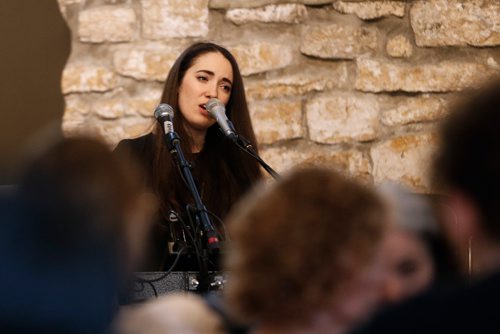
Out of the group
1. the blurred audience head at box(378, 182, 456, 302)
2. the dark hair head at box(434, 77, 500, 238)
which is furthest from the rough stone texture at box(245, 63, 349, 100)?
the dark hair head at box(434, 77, 500, 238)

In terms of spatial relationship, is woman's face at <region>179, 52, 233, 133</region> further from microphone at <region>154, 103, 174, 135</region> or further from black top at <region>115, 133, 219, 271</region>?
microphone at <region>154, 103, 174, 135</region>

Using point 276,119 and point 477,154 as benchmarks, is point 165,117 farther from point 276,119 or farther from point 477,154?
point 477,154

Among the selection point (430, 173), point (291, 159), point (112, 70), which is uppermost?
point (430, 173)

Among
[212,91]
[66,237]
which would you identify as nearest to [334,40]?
[212,91]

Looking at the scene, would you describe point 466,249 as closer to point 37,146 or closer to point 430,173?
point 430,173

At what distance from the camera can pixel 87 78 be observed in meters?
4.58

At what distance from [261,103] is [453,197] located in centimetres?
317

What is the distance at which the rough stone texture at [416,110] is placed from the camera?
4.66 metres

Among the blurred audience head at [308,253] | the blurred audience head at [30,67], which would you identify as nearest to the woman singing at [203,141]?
the blurred audience head at [30,67]

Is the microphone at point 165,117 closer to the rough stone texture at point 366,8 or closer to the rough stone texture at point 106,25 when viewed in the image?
the rough stone texture at point 106,25

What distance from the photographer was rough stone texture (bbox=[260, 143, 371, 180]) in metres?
4.62

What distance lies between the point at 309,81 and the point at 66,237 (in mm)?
3343

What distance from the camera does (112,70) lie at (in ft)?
15.1

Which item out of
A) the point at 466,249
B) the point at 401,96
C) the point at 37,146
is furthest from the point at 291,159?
the point at 37,146
